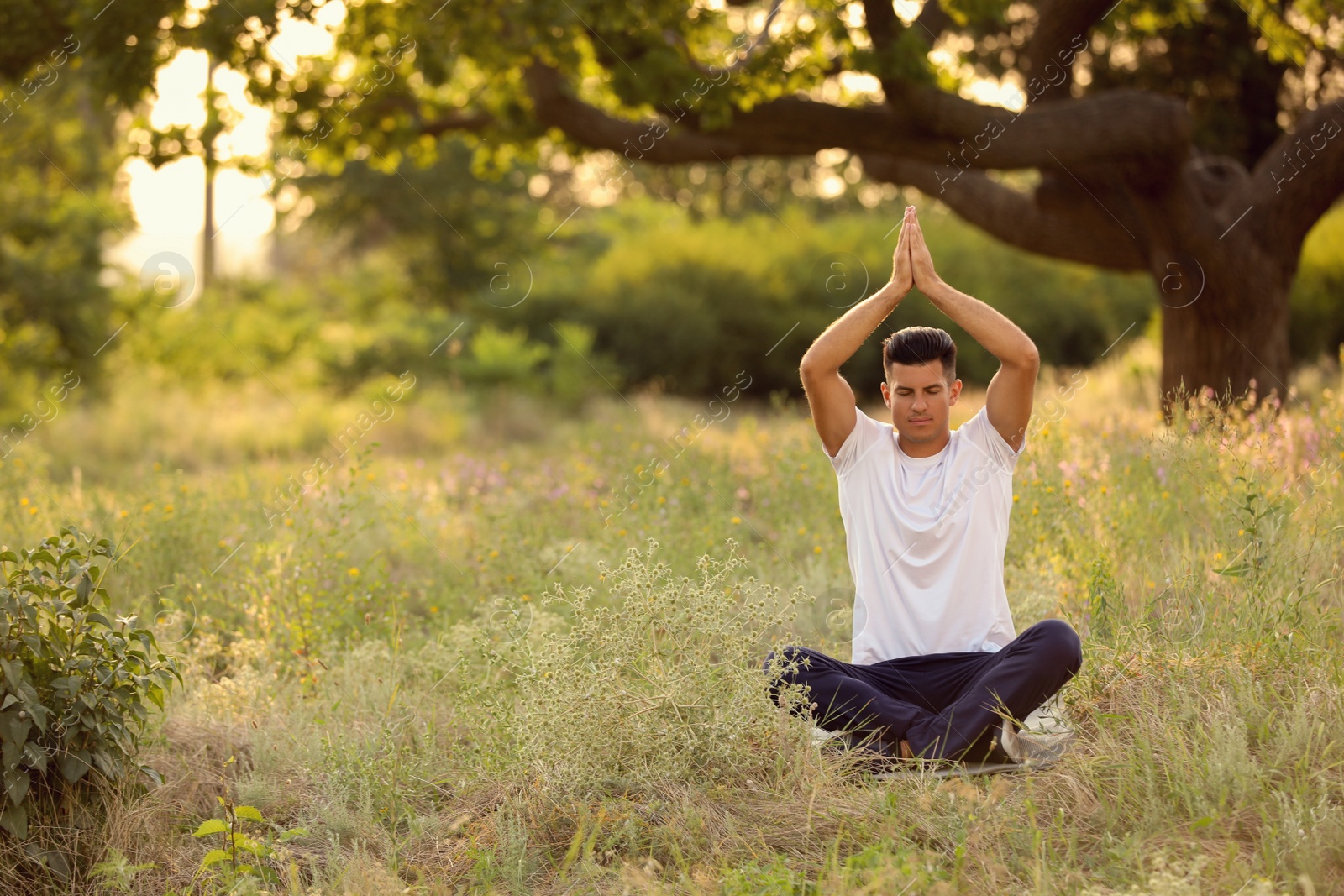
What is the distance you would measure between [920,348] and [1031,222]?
20.4 feet

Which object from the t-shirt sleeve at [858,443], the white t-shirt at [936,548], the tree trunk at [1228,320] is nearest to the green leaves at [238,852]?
the white t-shirt at [936,548]

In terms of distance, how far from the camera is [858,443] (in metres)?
3.86

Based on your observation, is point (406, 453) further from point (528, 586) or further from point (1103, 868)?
point (1103, 868)

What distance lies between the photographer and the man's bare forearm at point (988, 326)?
11.8 ft

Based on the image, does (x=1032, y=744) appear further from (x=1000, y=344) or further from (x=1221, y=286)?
(x=1221, y=286)

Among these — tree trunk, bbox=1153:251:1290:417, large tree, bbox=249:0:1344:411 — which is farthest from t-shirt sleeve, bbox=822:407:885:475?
tree trunk, bbox=1153:251:1290:417

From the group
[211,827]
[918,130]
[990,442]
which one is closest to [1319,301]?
[918,130]

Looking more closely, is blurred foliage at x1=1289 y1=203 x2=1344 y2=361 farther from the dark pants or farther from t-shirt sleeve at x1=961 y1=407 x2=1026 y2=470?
the dark pants

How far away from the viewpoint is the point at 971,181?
30.9 feet

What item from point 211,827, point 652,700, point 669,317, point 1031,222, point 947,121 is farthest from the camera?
point 669,317

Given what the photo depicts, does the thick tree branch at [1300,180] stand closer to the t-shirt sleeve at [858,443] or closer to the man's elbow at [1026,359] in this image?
the man's elbow at [1026,359]

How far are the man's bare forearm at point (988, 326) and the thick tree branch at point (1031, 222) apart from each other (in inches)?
231

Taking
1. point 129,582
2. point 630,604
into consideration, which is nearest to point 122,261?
point 129,582

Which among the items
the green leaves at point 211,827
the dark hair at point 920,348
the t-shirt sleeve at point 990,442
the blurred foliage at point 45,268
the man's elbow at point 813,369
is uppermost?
the blurred foliage at point 45,268
